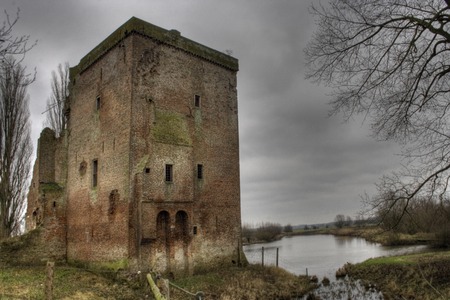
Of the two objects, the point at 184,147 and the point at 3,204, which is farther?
the point at 3,204

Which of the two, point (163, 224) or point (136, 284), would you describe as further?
point (163, 224)

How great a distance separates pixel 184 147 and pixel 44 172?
8722 mm

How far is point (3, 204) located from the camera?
22156mm

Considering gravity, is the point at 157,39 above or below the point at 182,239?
above

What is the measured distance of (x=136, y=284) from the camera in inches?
608

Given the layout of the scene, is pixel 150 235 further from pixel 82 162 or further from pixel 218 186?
pixel 82 162

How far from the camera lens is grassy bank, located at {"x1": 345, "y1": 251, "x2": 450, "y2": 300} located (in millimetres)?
16672

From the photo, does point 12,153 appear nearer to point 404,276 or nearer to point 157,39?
point 157,39

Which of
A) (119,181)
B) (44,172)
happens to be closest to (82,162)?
(44,172)

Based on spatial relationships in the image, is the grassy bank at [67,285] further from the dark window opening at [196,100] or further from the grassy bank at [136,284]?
the dark window opening at [196,100]

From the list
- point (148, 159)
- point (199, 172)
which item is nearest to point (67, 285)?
point (148, 159)

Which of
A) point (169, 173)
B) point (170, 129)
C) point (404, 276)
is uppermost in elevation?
point (170, 129)

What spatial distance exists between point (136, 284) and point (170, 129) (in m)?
6.74

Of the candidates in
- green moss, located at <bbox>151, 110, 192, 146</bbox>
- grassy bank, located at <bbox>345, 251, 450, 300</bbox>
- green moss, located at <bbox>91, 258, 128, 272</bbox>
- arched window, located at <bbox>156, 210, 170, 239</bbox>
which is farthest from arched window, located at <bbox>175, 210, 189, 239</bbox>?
grassy bank, located at <bbox>345, 251, 450, 300</bbox>
